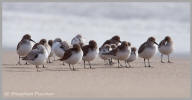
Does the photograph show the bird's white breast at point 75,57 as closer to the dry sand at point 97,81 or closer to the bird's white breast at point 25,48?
the dry sand at point 97,81

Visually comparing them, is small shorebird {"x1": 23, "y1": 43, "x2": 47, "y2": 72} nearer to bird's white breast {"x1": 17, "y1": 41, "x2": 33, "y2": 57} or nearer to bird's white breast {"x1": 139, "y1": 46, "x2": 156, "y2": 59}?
bird's white breast {"x1": 17, "y1": 41, "x2": 33, "y2": 57}

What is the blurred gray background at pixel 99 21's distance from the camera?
27.7 meters

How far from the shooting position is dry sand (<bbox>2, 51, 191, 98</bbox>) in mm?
13742

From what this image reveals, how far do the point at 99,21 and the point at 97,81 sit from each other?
1647 cm

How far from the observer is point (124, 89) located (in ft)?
46.8

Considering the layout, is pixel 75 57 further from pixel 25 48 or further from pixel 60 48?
pixel 25 48

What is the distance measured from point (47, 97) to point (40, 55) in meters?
4.35

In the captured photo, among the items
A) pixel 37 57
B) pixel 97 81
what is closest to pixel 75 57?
pixel 37 57

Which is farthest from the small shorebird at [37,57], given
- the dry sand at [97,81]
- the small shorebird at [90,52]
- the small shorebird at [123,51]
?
the small shorebird at [123,51]

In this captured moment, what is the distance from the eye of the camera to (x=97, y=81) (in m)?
15.4

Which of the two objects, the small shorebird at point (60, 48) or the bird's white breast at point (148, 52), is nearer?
the bird's white breast at point (148, 52)

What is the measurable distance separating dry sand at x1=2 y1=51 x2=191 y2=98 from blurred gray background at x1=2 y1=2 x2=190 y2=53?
740cm

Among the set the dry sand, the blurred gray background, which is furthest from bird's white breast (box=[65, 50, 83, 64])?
the blurred gray background

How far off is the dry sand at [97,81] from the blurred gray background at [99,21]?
291 inches
